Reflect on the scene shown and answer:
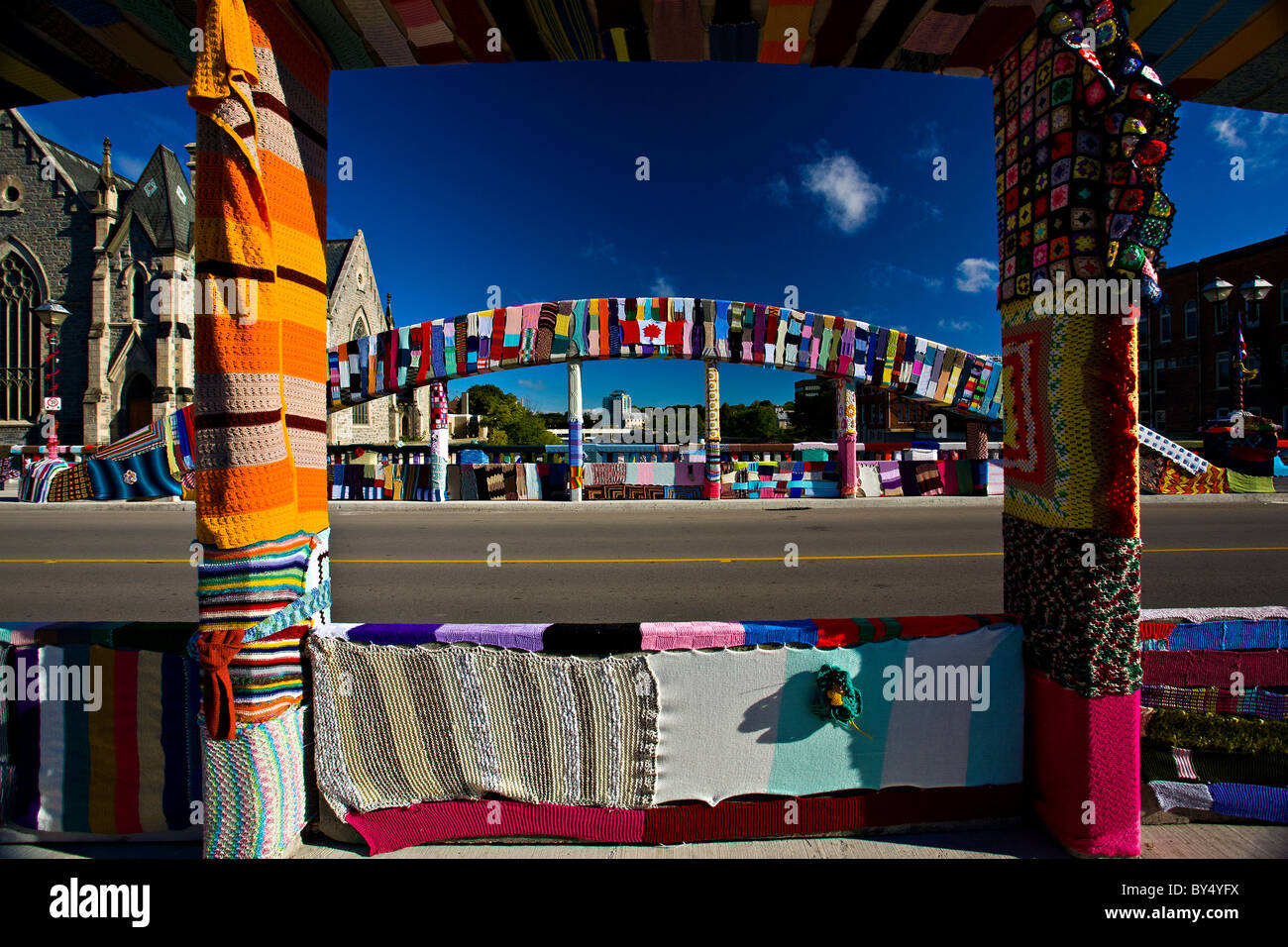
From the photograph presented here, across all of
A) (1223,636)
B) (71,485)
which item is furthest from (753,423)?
(1223,636)

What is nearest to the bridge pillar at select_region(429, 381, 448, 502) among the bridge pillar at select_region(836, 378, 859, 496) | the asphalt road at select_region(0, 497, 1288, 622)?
the asphalt road at select_region(0, 497, 1288, 622)

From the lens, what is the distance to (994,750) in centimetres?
258

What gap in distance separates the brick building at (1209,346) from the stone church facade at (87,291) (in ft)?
160

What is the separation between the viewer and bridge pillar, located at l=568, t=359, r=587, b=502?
50.2 feet

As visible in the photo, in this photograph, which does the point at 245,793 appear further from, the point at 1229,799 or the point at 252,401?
the point at 1229,799

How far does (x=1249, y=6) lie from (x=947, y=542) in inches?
303

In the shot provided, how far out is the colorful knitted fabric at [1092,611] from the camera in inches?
92.5

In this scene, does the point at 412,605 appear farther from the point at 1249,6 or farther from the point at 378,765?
the point at 1249,6

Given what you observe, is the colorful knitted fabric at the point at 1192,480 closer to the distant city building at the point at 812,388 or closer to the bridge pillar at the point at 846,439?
the bridge pillar at the point at 846,439

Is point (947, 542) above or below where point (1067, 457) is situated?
below

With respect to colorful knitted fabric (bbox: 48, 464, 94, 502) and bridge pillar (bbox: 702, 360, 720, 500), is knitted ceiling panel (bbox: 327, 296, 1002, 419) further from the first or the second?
colorful knitted fabric (bbox: 48, 464, 94, 502)
